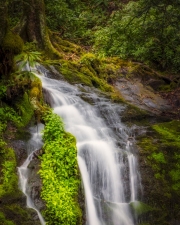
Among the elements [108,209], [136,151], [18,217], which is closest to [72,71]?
[136,151]

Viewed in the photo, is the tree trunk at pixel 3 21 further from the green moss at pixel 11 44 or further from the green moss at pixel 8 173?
the green moss at pixel 8 173

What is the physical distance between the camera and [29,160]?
20.9ft

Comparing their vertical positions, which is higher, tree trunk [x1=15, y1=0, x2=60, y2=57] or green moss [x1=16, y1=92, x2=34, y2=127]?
tree trunk [x1=15, y1=0, x2=60, y2=57]

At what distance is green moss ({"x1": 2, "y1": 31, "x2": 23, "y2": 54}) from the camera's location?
711 cm

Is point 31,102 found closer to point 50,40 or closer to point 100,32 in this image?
point 50,40

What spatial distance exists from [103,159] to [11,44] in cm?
356

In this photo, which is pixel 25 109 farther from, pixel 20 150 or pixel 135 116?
pixel 135 116

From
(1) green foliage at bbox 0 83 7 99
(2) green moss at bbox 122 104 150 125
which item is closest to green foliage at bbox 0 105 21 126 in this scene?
(1) green foliage at bbox 0 83 7 99

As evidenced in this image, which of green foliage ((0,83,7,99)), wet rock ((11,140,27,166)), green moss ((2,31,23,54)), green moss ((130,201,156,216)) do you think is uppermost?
green moss ((2,31,23,54))

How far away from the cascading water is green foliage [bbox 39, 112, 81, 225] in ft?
2.13

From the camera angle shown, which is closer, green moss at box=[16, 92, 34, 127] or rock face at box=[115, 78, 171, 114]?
green moss at box=[16, 92, 34, 127]

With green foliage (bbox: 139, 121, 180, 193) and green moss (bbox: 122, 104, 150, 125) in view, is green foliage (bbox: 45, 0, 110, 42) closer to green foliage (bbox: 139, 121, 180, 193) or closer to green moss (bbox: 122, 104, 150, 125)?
green moss (bbox: 122, 104, 150, 125)

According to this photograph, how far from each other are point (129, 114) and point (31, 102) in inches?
132

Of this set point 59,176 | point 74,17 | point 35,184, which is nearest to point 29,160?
point 35,184
